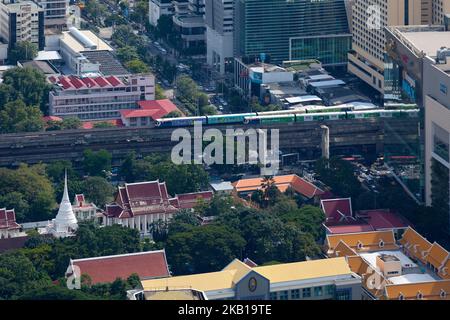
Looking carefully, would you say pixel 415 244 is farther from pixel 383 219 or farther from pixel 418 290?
pixel 418 290

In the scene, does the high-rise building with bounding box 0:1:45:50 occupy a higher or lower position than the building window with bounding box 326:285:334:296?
higher

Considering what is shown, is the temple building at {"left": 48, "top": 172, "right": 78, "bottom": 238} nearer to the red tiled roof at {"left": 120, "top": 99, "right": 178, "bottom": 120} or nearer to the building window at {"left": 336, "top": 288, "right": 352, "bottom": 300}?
the building window at {"left": 336, "top": 288, "right": 352, "bottom": 300}

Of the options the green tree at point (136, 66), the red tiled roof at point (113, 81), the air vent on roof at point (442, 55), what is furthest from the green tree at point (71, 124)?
the air vent on roof at point (442, 55)

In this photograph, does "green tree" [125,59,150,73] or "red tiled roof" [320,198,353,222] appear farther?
"green tree" [125,59,150,73]

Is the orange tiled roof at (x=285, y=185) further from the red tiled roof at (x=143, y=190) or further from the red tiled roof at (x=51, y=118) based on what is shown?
the red tiled roof at (x=51, y=118)

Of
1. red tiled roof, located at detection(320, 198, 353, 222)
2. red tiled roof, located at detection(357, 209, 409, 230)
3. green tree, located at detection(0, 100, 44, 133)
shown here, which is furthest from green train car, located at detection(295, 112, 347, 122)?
green tree, located at detection(0, 100, 44, 133)

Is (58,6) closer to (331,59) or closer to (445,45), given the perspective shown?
(331,59)
